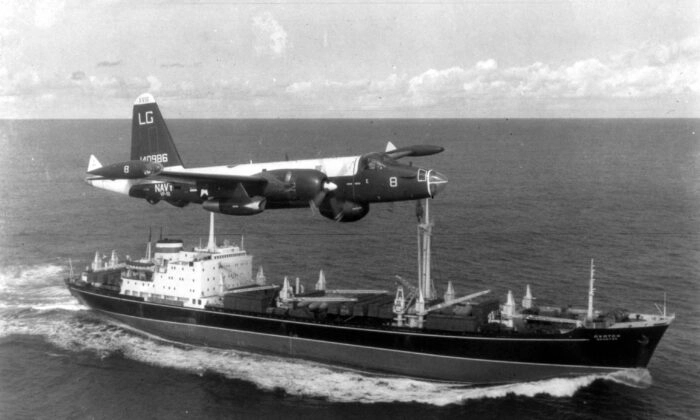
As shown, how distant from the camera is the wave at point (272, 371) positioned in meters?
33.8

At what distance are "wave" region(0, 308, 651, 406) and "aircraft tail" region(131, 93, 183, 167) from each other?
40.8 feet

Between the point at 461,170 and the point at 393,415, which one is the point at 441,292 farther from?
the point at 461,170

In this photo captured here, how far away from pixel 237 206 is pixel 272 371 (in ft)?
48.4

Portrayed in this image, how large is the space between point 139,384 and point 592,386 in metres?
24.3

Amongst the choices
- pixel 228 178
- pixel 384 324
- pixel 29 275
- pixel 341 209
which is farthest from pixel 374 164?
pixel 29 275

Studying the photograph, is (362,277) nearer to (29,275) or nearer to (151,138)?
(151,138)

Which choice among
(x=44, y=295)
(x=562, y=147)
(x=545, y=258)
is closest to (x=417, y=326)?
(x=545, y=258)

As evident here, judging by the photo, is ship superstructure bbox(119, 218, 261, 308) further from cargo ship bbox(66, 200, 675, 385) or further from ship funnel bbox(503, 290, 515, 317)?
ship funnel bbox(503, 290, 515, 317)

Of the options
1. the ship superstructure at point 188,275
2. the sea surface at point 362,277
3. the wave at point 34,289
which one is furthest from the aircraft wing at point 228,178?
the wave at point 34,289

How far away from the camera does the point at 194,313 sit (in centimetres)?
4178

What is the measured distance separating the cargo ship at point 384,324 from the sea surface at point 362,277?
0.91 metres

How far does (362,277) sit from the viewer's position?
5169cm

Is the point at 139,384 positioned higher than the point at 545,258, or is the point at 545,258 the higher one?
the point at 545,258

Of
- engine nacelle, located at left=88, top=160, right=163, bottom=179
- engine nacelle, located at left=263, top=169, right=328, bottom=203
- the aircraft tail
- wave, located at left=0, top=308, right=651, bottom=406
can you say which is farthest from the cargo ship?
engine nacelle, located at left=88, top=160, right=163, bottom=179
